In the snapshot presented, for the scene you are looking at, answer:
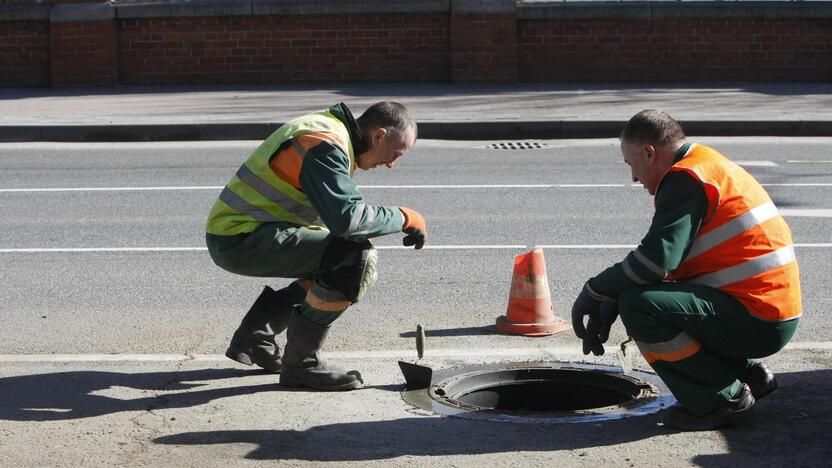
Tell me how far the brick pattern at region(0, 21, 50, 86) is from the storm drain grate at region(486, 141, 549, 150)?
887 centimetres

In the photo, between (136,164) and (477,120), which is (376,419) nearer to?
(136,164)

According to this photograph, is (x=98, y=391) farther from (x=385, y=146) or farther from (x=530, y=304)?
(x=530, y=304)

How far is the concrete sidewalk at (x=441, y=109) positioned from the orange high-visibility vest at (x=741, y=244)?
423 inches

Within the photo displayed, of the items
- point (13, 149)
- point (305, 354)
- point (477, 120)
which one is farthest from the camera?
point (477, 120)

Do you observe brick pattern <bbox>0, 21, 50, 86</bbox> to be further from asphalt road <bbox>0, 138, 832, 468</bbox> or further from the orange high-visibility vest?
the orange high-visibility vest

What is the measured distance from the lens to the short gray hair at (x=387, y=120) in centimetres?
554

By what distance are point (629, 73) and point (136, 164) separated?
9509 mm

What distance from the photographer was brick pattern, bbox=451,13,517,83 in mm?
20094

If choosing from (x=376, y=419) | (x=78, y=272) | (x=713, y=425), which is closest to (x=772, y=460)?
(x=713, y=425)

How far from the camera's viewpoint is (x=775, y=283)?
4.91m

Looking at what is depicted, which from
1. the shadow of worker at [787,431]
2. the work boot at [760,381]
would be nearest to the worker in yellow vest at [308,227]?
the work boot at [760,381]

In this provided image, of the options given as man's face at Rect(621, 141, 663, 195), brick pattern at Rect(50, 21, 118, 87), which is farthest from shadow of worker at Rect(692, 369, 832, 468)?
brick pattern at Rect(50, 21, 118, 87)

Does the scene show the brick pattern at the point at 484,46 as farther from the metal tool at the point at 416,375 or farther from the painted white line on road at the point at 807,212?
the metal tool at the point at 416,375

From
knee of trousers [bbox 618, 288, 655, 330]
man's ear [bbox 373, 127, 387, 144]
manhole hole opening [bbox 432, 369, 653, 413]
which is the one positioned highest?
man's ear [bbox 373, 127, 387, 144]
